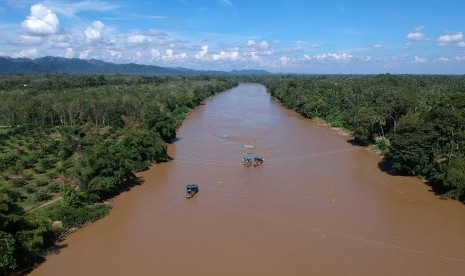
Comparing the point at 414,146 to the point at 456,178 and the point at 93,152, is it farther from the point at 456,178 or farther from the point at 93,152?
the point at 93,152

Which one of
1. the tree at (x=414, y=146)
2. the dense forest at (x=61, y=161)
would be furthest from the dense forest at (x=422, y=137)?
the dense forest at (x=61, y=161)

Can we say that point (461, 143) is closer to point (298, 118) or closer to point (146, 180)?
point (146, 180)

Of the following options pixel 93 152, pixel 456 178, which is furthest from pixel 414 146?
pixel 93 152

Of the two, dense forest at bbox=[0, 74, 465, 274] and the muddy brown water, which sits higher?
dense forest at bbox=[0, 74, 465, 274]

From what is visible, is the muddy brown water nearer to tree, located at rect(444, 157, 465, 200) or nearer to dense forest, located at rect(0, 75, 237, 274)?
tree, located at rect(444, 157, 465, 200)

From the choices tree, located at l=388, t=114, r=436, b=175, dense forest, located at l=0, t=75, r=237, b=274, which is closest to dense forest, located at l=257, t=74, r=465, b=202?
tree, located at l=388, t=114, r=436, b=175

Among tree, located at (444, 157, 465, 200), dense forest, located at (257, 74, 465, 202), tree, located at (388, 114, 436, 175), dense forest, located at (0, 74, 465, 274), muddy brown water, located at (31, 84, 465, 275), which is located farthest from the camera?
tree, located at (388, 114, 436, 175)

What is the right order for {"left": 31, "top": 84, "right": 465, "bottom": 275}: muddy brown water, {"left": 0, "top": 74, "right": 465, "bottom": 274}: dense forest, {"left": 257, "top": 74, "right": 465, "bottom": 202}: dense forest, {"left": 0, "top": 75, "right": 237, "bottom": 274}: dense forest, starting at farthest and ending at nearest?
{"left": 257, "top": 74, "right": 465, "bottom": 202}: dense forest < {"left": 0, "top": 74, "right": 465, "bottom": 274}: dense forest < {"left": 31, "top": 84, "right": 465, "bottom": 275}: muddy brown water < {"left": 0, "top": 75, "right": 237, "bottom": 274}: dense forest
